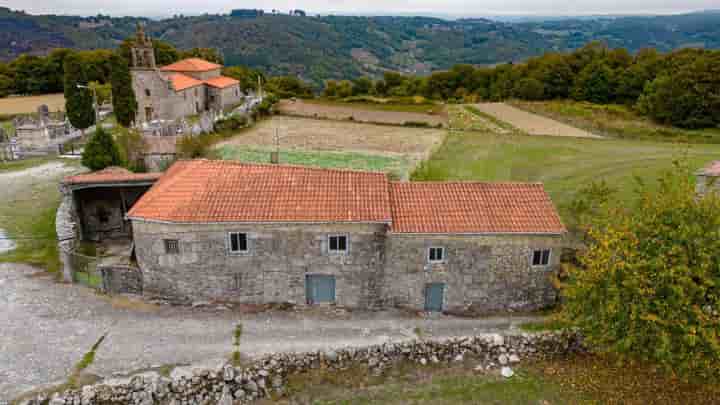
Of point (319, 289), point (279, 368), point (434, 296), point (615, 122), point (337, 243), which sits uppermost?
point (615, 122)

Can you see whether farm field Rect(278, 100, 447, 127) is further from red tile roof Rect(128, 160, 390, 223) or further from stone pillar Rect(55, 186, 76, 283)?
stone pillar Rect(55, 186, 76, 283)

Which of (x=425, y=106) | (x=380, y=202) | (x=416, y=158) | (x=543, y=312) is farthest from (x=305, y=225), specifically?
(x=425, y=106)

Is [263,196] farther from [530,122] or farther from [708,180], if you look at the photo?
[530,122]

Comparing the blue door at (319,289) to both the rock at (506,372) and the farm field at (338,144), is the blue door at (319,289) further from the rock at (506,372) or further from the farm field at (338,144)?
the farm field at (338,144)

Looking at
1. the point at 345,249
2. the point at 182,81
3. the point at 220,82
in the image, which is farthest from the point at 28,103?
the point at 345,249

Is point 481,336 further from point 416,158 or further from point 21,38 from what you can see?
point 21,38

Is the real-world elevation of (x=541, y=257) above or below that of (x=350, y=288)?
above
